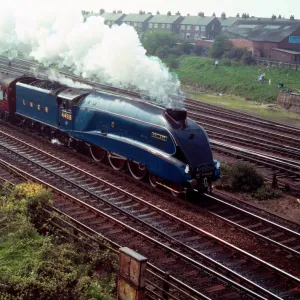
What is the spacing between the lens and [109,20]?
8856 cm

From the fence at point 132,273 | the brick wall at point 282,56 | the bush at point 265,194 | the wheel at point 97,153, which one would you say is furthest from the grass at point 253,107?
the fence at point 132,273

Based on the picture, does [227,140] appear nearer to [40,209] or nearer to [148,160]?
[148,160]

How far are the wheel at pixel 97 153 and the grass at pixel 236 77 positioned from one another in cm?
2709

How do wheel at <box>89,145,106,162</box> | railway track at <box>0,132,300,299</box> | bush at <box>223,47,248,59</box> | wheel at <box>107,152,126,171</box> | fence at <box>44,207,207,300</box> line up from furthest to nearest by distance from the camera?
1. bush at <box>223,47,248,59</box>
2. wheel at <box>89,145,106,162</box>
3. wheel at <box>107,152,126,171</box>
4. railway track at <box>0,132,300,299</box>
5. fence at <box>44,207,207,300</box>

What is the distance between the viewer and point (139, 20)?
290 feet

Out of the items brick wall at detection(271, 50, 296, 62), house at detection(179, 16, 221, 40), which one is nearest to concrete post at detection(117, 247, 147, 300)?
brick wall at detection(271, 50, 296, 62)

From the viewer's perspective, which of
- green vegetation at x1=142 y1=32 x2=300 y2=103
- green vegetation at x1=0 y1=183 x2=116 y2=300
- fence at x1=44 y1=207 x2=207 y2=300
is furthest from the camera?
green vegetation at x1=142 y1=32 x2=300 y2=103

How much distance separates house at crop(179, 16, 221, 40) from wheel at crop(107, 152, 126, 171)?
6906 cm

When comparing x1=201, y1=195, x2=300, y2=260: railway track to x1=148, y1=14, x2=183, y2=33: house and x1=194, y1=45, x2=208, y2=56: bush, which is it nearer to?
x1=194, y1=45, x2=208, y2=56: bush

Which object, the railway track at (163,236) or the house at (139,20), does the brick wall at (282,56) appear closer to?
the house at (139,20)

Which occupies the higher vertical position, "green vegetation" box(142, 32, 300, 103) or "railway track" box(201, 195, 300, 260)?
"green vegetation" box(142, 32, 300, 103)

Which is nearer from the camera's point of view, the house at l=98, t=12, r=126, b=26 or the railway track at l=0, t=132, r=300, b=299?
the railway track at l=0, t=132, r=300, b=299

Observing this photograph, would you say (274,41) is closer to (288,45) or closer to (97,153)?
(288,45)

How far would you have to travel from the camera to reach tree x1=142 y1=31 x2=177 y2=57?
62553 mm
